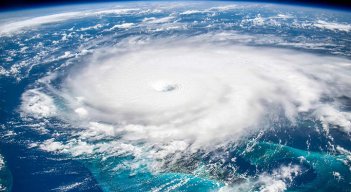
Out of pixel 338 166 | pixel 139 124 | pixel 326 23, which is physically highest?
pixel 326 23

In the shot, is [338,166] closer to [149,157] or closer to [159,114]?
[149,157]

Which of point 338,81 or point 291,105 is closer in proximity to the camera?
point 291,105

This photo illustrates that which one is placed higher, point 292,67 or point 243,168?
point 292,67

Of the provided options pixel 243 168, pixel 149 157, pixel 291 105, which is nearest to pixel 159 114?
pixel 149 157

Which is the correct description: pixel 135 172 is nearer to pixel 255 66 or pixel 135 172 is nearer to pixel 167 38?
pixel 255 66

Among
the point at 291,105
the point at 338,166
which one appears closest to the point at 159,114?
the point at 291,105

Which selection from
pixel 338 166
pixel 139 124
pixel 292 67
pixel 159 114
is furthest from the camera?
pixel 292 67

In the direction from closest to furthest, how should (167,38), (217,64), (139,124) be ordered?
(139,124), (217,64), (167,38)
